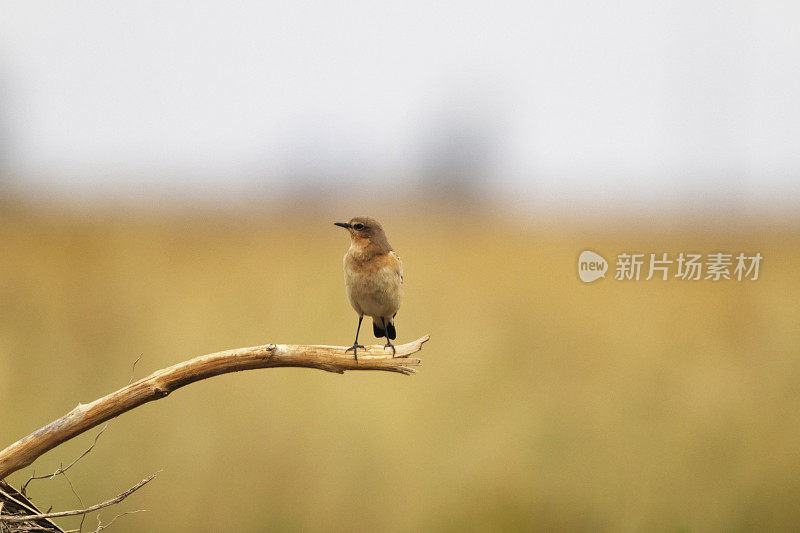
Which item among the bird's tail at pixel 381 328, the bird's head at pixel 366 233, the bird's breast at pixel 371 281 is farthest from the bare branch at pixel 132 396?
the bird's tail at pixel 381 328

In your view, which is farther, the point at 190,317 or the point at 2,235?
the point at 2,235

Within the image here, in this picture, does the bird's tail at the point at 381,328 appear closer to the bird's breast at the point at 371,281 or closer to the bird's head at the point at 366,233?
the bird's breast at the point at 371,281

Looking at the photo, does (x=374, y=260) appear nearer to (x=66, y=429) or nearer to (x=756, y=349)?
(x=66, y=429)

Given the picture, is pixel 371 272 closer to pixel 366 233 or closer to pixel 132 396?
pixel 366 233

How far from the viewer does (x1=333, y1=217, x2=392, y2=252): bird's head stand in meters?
2.60

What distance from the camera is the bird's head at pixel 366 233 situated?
260 centimetres

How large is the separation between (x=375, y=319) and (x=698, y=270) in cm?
328

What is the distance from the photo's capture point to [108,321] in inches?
264

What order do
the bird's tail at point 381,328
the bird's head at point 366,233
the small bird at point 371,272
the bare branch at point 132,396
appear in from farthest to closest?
the bird's tail at point 381,328 < the small bird at point 371,272 < the bird's head at point 366,233 < the bare branch at point 132,396

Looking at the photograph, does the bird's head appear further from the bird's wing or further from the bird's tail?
the bird's tail

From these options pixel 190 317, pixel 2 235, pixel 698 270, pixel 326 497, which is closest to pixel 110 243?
pixel 2 235

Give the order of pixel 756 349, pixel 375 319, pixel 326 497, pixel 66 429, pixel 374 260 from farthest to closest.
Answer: pixel 756 349 → pixel 326 497 → pixel 375 319 → pixel 374 260 → pixel 66 429

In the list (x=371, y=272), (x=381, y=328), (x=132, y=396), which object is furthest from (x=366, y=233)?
(x=132, y=396)

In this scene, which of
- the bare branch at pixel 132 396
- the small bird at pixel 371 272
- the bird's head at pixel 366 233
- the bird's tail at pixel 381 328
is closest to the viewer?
the bare branch at pixel 132 396
